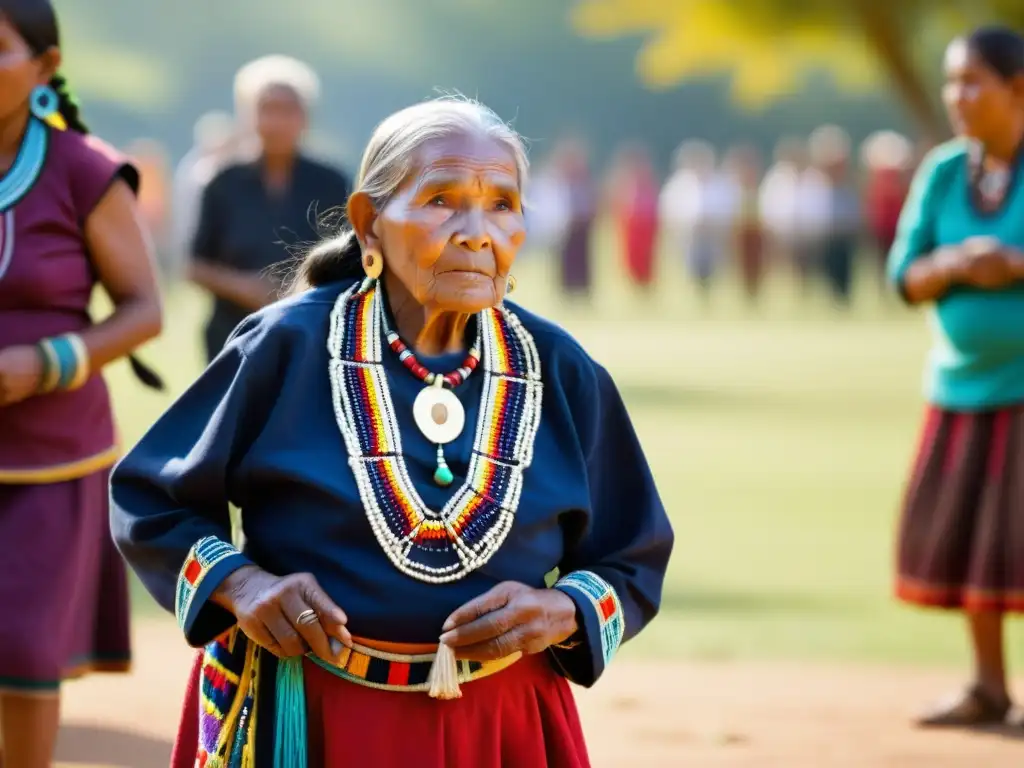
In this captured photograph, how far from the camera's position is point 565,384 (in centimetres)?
384

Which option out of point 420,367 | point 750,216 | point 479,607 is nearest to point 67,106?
point 420,367

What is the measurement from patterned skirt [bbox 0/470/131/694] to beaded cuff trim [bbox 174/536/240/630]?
140 centimetres

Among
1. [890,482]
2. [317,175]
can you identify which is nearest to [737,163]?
[890,482]

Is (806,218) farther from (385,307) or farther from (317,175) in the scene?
(385,307)

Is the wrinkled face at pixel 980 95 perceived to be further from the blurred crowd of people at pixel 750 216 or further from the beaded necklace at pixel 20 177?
the blurred crowd of people at pixel 750 216

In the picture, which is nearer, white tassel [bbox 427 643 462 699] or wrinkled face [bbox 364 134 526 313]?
white tassel [bbox 427 643 462 699]

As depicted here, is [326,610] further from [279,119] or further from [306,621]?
[279,119]

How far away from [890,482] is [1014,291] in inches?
242

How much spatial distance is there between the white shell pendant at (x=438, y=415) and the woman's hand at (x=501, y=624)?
32cm

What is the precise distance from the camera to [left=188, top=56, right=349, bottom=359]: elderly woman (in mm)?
8312

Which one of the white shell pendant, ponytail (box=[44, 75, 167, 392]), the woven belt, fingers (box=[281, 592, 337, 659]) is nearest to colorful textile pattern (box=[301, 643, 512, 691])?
the woven belt

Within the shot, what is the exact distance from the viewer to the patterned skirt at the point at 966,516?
680cm

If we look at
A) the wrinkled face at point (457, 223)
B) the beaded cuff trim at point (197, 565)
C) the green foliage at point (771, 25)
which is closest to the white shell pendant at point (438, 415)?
the wrinkled face at point (457, 223)

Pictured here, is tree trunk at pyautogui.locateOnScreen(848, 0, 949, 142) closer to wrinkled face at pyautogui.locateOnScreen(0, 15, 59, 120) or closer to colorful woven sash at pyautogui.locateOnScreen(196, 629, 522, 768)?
wrinkled face at pyautogui.locateOnScreen(0, 15, 59, 120)
